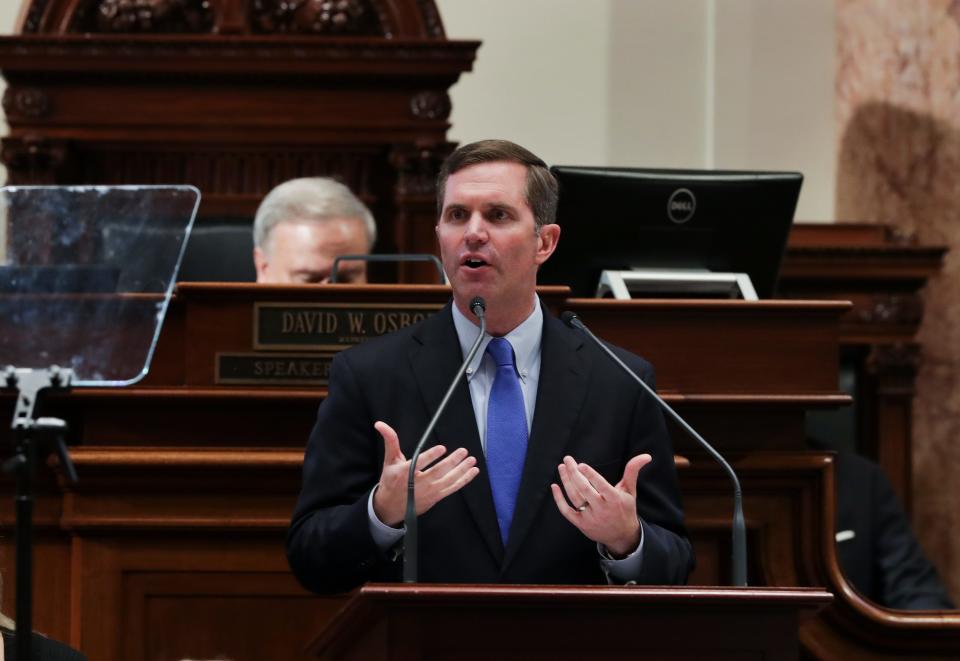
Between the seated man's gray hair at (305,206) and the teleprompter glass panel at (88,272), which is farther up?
the seated man's gray hair at (305,206)

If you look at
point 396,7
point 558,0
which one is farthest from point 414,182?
point 558,0

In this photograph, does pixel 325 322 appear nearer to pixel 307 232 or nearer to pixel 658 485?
pixel 658 485

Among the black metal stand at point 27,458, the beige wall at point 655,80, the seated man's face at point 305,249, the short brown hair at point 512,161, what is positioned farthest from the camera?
the beige wall at point 655,80

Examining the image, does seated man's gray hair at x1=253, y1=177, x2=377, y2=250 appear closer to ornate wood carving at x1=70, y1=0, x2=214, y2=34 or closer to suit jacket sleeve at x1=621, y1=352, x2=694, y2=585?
ornate wood carving at x1=70, y1=0, x2=214, y2=34

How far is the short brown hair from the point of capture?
260 centimetres

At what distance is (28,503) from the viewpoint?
6.38ft

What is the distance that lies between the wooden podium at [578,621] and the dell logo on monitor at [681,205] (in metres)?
1.55

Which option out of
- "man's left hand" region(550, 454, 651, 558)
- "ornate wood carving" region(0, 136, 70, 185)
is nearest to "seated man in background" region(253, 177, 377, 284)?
"ornate wood carving" region(0, 136, 70, 185)

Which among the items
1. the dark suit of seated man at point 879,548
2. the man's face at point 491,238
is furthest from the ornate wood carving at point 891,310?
the man's face at point 491,238

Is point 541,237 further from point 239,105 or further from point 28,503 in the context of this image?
point 239,105

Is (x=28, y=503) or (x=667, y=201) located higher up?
(x=667, y=201)

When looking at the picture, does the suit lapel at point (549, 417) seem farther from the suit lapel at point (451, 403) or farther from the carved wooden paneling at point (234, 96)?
the carved wooden paneling at point (234, 96)

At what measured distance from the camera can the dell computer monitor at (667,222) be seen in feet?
11.2

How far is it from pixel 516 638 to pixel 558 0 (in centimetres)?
470
